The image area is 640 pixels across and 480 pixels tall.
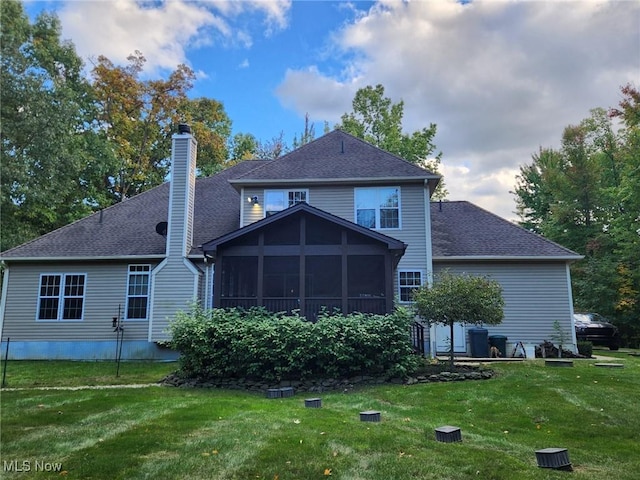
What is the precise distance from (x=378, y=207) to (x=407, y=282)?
8.74 feet

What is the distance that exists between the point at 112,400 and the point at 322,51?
1235cm

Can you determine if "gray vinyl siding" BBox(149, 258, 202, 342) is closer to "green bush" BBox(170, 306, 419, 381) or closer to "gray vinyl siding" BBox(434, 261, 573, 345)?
"green bush" BBox(170, 306, 419, 381)

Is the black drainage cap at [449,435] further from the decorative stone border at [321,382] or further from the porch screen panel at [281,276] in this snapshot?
the porch screen panel at [281,276]

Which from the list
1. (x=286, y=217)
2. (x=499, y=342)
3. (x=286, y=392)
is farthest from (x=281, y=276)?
(x=499, y=342)

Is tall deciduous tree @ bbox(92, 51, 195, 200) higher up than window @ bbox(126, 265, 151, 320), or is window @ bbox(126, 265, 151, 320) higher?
tall deciduous tree @ bbox(92, 51, 195, 200)

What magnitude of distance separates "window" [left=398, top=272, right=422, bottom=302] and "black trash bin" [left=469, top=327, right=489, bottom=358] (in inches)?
87.4

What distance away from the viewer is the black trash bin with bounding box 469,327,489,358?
13.5m

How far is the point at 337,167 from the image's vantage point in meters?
15.4

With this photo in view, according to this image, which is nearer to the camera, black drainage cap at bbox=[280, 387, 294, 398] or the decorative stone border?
black drainage cap at bbox=[280, 387, 294, 398]

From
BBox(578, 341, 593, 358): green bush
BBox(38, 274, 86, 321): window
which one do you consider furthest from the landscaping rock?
BBox(38, 274, 86, 321): window

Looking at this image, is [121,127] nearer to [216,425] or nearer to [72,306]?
[72,306]

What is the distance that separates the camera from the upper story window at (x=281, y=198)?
15180mm

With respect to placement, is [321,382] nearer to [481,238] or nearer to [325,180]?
[325,180]

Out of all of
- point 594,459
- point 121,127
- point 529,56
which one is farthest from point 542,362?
point 121,127
